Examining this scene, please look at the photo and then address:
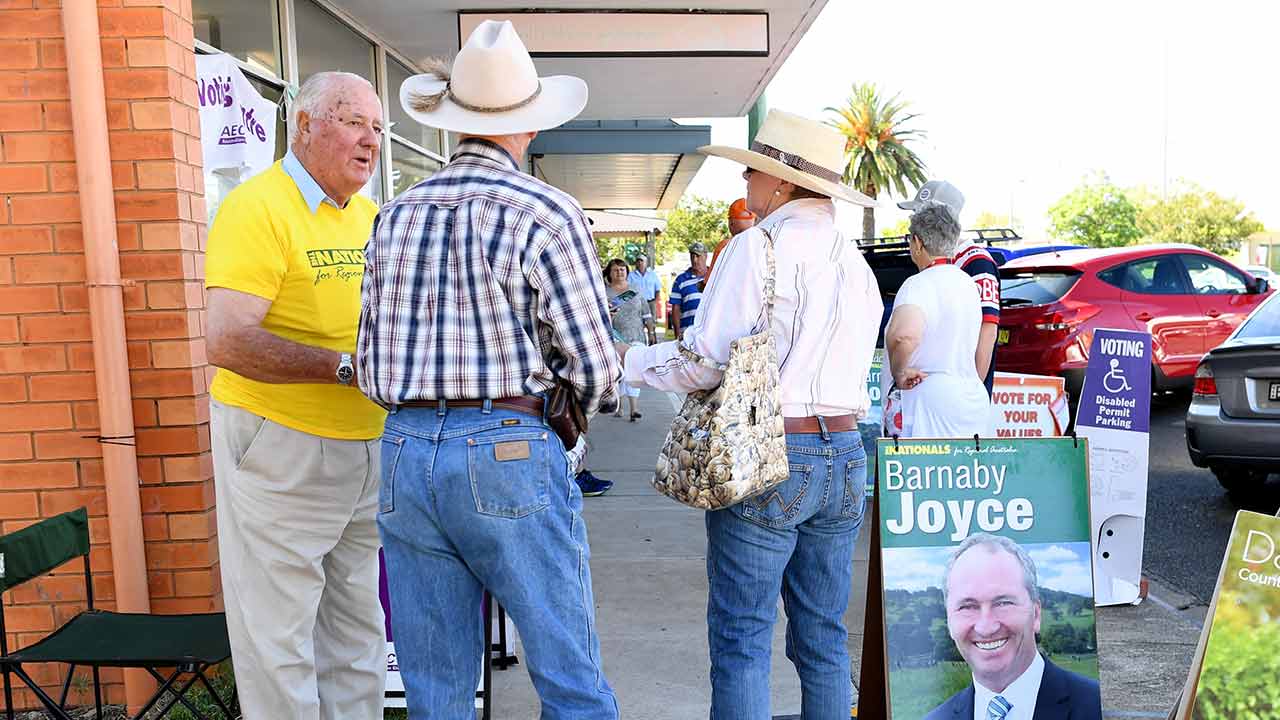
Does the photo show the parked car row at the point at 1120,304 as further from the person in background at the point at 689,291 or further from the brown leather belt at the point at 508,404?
the brown leather belt at the point at 508,404

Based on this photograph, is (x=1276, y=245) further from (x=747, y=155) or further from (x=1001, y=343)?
(x=747, y=155)

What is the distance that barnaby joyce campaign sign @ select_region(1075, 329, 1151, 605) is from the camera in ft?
15.6

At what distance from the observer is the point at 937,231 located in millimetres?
4176

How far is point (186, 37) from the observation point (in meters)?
3.74

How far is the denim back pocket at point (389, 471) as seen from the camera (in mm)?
2207

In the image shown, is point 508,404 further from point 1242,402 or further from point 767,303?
point 1242,402

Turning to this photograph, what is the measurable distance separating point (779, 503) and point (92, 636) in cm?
208

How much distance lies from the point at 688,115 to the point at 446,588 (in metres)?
10.7

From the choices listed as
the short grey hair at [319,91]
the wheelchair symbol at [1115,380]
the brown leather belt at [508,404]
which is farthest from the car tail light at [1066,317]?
the brown leather belt at [508,404]

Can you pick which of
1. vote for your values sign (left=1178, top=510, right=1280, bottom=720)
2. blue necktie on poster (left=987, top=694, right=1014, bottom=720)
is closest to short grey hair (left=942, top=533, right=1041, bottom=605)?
blue necktie on poster (left=987, top=694, right=1014, bottom=720)

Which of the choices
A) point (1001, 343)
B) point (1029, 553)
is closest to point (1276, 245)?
point (1001, 343)

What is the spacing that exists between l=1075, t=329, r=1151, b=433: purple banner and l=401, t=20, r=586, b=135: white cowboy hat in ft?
11.1

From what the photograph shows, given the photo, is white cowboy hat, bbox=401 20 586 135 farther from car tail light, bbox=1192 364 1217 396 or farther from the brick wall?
car tail light, bbox=1192 364 1217 396

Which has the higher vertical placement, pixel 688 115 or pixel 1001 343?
pixel 688 115
